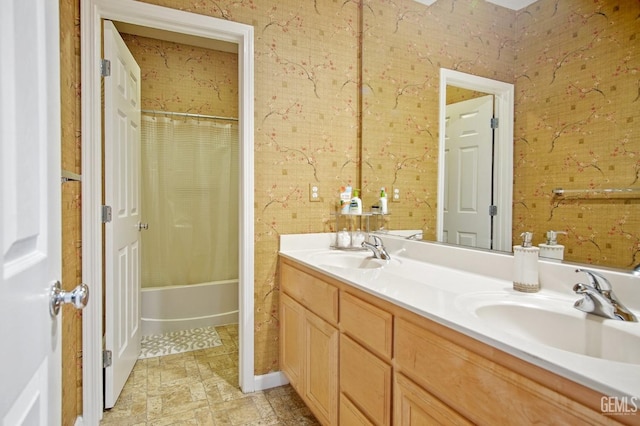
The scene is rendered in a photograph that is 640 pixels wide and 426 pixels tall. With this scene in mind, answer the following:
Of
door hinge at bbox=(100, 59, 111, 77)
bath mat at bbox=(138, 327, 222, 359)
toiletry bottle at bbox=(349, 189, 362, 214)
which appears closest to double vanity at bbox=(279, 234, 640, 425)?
toiletry bottle at bbox=(349, 189, 362, 214)

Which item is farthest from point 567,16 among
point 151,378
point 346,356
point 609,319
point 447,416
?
point 151,378

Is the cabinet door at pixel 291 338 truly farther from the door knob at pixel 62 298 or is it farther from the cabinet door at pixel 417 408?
the door knob at pixel 62 298

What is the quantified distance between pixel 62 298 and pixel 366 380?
0.94m

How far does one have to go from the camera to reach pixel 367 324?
1217 millimetres

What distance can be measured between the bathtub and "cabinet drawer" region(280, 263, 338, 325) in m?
1.33

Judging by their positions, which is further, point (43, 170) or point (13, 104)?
point (43, 170)

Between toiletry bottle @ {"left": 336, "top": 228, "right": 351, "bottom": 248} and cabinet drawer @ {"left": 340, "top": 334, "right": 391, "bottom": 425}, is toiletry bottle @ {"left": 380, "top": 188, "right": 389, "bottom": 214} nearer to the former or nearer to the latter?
toiletry bottle @ {"left": 336, "top": 228, "right": 351, "bottom": 248}

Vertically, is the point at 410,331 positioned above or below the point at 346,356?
above

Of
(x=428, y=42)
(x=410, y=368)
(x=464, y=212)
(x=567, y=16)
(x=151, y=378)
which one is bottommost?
(x=151, y=378)

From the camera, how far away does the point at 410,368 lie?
100 cm

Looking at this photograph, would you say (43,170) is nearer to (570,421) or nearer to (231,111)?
(570,421)

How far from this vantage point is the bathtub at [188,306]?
2941 millimetres

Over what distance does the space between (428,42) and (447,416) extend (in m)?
1.68

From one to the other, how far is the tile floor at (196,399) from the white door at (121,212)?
0.10 metres
